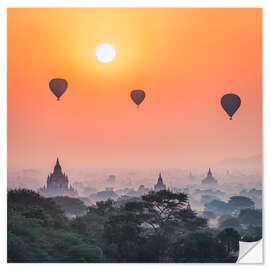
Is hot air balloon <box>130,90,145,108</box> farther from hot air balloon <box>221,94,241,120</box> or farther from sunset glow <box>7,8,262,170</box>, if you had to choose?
hot air balloon <box>221,94,241,120</box>

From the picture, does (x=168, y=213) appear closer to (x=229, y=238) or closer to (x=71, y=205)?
(x=229, y=238)

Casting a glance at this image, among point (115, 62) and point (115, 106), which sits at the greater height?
point (115, 62)

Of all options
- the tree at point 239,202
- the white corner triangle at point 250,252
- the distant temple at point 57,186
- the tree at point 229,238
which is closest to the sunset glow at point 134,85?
the distant temple at point 57,186

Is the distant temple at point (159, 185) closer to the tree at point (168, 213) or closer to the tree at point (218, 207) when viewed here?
the tree at point (168, 213)

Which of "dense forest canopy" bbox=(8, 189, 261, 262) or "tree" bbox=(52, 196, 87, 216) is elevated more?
"tree" bbox=(52, 196, 87, 216)

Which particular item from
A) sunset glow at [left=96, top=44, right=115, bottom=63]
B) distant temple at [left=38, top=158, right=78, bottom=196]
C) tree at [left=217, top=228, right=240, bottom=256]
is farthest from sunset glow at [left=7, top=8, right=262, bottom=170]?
tree at [left=217, top=228, right=240, bottom=256]

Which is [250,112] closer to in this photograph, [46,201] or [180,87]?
[180,87]
